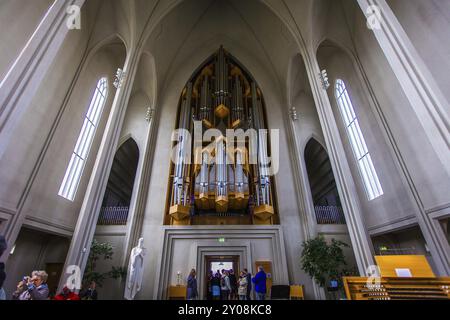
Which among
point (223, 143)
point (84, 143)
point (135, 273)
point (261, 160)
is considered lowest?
point (135, 273)

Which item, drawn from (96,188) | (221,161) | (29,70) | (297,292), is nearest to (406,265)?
(297,292)

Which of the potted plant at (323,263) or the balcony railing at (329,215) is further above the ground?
the balcony railing at (329,215)

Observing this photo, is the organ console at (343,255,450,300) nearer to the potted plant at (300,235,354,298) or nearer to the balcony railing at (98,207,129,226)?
the potted plant at (300,235,354,298)

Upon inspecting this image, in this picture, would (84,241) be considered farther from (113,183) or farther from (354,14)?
(354,14)

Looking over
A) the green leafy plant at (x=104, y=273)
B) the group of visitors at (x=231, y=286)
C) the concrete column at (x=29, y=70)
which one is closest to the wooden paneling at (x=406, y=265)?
the group of visitors at (x=231, y=286)

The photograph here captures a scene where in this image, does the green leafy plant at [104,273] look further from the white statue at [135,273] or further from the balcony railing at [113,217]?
the balcony railing at [113,217]

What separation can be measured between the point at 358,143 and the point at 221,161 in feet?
18.5

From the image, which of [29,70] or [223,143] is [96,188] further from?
[223,143]

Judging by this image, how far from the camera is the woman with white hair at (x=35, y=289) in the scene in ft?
9.53

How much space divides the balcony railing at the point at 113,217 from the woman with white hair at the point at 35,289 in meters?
5.86

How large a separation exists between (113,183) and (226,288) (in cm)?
1084

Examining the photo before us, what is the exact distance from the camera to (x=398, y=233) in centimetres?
819

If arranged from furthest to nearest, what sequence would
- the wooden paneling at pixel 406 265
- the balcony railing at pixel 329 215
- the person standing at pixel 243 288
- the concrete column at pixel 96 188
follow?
1. the balcony railing at pixel 329 215
2. the person standing at pixel 243 288
3. the concrete column at pixel 96 188
4. the wooden paneling at pixel 406 265

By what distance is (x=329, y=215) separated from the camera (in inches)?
362
